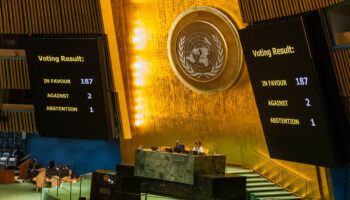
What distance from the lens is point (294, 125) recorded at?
14.2 metres

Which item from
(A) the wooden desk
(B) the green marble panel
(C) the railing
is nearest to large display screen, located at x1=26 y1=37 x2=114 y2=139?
(B) the green marble panel

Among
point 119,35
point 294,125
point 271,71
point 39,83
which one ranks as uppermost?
point 119,35

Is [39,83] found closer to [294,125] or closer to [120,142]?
[120,142]

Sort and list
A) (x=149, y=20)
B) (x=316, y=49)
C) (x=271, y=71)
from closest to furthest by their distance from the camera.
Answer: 1. (x=316, y=49)
2. (x=271, y=71)
3. (x=149, y=20)

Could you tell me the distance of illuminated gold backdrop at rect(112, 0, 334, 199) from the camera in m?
17.5

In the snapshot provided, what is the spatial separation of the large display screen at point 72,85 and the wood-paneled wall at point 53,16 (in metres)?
0.63

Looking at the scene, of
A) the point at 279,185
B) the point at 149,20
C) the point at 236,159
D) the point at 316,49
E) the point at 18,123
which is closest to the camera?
the point at 316,49

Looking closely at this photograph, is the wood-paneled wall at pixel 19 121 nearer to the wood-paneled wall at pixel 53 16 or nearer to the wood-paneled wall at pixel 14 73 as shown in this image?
the wood-paneled wall at pixel 14 73

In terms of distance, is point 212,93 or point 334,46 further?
point 212,93

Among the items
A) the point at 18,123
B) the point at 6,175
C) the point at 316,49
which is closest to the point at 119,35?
the point at 18,123

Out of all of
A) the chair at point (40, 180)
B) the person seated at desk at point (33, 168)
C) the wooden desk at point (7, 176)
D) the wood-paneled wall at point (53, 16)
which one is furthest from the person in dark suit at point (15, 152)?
the wood-paneled wall at point (53, 16)

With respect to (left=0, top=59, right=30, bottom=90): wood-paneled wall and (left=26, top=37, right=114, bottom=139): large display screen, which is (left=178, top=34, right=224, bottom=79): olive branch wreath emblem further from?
(left=0, top=59, right=30, bottom=90): wood-paneled wall

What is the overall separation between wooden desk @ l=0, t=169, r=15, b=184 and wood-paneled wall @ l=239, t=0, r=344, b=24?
11206 millimetres

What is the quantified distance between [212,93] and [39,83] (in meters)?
5.74
